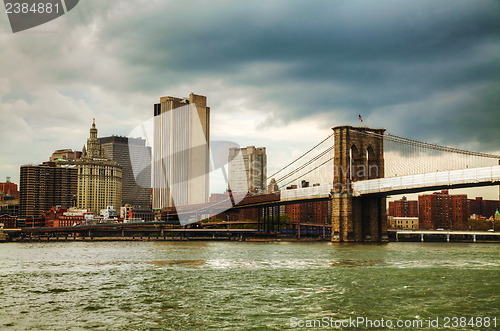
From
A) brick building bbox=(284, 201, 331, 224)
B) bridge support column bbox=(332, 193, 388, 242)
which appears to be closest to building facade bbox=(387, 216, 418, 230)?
brick building bbox=(284, 201, 331, 224)

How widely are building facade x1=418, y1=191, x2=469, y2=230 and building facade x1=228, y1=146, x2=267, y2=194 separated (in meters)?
53.7

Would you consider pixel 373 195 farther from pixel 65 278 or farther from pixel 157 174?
pixel 157 174

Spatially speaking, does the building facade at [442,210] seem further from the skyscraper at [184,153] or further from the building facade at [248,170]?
the skyscraper at [184,153]

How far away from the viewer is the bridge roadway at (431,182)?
56.9 m

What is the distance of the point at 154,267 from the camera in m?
33.2

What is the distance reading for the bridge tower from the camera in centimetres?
7381

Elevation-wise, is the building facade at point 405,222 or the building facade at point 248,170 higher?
the building facade at point 248,170

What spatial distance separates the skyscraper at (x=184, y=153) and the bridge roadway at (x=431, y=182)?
38.0 metres

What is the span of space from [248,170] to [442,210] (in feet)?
215

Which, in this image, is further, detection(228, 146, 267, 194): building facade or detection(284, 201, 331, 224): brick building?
detection(284, 201, 331, 224): brick building

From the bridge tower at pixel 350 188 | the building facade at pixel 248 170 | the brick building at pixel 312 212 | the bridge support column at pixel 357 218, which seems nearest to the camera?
the bridge support column at pixel 357 218

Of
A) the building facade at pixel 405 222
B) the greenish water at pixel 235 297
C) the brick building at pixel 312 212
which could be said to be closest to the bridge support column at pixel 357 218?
the greenish water at pixel 235 297

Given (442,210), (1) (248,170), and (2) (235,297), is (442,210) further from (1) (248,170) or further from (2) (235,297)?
(2) (235,297)

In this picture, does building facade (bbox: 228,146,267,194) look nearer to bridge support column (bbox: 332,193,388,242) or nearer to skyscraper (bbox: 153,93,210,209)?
skyscraper (bbox: 153,93,210,209)
